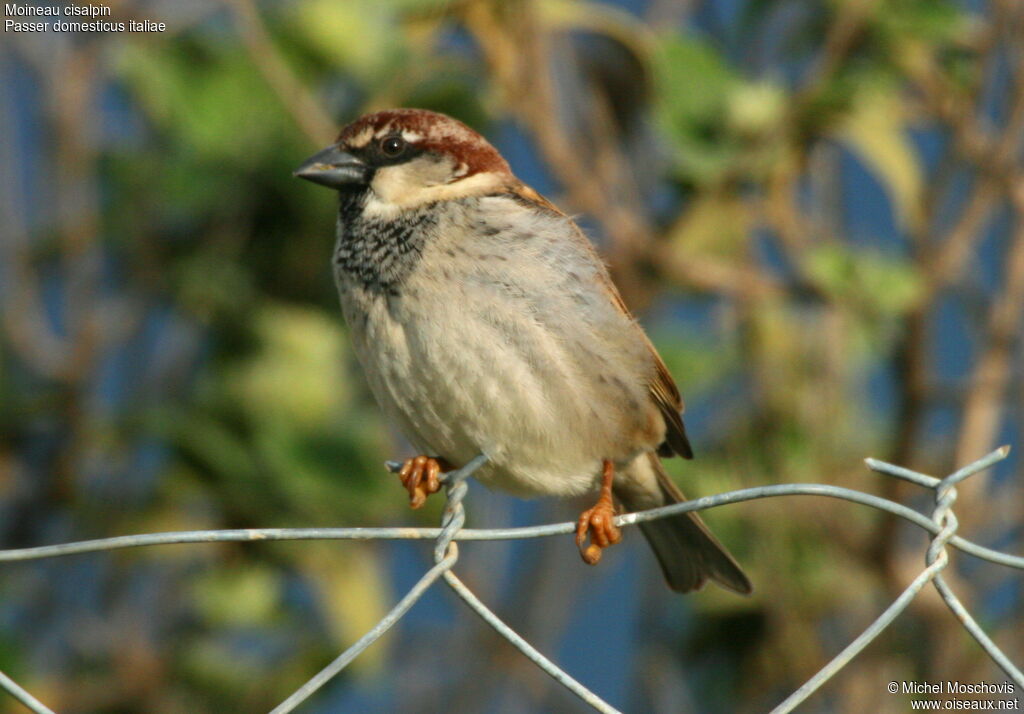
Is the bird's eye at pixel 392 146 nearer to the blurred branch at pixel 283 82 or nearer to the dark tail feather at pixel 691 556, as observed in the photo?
the blurred branch at pixel 283 82

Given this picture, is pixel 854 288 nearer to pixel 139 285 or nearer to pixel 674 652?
pixel 674 652

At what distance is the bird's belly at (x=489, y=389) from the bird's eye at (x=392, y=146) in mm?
287

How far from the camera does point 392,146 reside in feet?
6.54

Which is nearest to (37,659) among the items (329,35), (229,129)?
(229,129)

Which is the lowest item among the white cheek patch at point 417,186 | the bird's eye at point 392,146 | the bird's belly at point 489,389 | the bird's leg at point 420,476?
the bird's leg at point 420,476

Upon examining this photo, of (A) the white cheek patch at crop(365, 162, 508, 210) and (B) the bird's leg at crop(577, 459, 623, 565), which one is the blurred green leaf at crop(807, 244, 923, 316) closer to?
(A) the white cheek patch at crop(365, 162, 508, 210)

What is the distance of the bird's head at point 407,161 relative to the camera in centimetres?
192

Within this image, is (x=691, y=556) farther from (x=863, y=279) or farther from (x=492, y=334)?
(x=863, y=279)

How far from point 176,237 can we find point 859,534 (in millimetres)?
1480

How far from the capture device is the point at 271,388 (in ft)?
8.79

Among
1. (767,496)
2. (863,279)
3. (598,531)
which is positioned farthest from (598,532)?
(863,279)

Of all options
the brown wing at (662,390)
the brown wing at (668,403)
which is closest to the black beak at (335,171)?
the brown wing at (662,390)

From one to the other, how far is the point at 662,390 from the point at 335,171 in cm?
55

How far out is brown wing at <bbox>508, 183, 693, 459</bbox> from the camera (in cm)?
193
